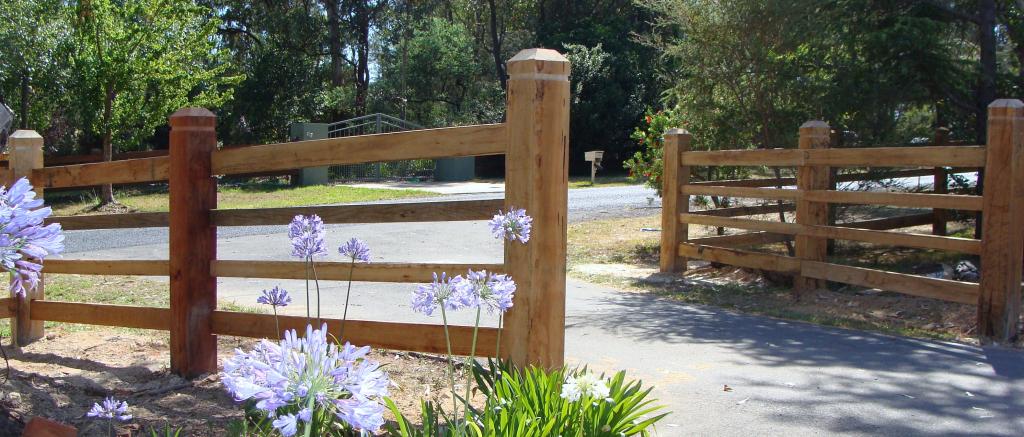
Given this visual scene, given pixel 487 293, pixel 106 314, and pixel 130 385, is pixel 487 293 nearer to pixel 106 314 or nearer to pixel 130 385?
pixel 130 385

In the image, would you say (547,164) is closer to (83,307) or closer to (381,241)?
(83,307)

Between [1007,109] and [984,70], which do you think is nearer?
[1007,109]

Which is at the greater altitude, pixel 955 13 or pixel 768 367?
pixel 955 13

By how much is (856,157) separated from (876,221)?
104 inches

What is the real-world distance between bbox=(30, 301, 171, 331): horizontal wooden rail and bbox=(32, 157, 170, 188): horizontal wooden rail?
764mm

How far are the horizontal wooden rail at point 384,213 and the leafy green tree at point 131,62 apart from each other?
16.0 meters

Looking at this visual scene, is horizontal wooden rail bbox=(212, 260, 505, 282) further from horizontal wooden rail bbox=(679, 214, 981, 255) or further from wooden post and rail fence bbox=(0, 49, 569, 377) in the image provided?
horizontal wooden rail bbox=(679, 214, 981, 255)

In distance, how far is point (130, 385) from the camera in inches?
192

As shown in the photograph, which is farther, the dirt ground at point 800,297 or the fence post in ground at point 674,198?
the fence post in ground at point 674,198

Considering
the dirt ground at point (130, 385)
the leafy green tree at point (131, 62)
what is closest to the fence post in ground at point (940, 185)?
the dirt ground at point (130, 385)

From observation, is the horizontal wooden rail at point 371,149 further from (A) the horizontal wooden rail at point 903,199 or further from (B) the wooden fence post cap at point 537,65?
(A) the horizontal wooden rail at point 903,199

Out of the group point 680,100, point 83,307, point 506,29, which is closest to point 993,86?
point 680,100

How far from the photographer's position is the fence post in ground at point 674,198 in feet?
32.2

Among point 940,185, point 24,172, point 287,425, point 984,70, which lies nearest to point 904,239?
point 984,70
